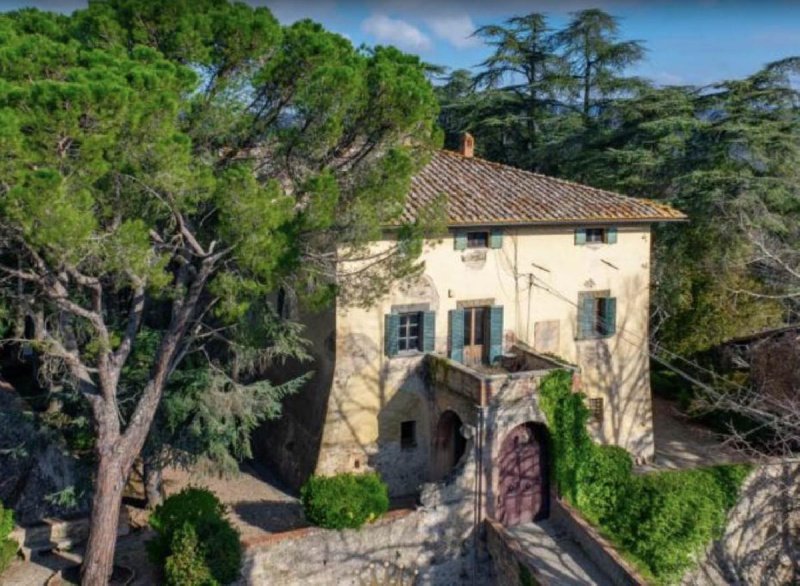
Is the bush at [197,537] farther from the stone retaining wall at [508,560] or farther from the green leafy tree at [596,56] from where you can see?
the green leafy tree at [596,56]

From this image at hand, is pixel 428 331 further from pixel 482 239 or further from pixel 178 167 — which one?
pixel 178 167

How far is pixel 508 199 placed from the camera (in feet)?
60.5

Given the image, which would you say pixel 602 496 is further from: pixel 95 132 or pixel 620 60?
pixel 620 60

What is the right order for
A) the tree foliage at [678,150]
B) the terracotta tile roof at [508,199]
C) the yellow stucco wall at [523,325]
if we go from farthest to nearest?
1. the tree foliage at [678,150]
2. the terracotta tile roof at [508,199]
3. the yellow stucco wall at [523,325]

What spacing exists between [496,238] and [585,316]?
10.9 ft

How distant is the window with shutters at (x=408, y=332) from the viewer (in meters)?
17.4

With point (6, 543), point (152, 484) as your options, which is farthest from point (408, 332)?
point (6, 543)

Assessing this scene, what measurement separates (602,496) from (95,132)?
517 inches

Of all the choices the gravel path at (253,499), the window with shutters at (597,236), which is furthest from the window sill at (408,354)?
the window with shutters at (597,236)

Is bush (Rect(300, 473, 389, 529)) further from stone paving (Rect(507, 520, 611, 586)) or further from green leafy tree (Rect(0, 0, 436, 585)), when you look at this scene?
green leafy tree (Rect(0, 0, 436, 585))

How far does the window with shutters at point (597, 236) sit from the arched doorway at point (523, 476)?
489 cm

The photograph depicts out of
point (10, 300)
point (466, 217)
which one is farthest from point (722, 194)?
point (10, 300)

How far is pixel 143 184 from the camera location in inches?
443

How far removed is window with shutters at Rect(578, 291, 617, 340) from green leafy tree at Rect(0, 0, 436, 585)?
628 centimetres
